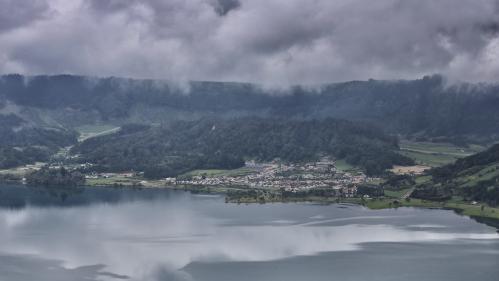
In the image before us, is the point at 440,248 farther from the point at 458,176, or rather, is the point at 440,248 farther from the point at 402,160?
the point at 402,160

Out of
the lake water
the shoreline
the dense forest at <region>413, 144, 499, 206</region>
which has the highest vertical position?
the dense forest at <region>413, 144, 499, 206</region>

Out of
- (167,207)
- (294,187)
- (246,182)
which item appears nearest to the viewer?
(167,207)

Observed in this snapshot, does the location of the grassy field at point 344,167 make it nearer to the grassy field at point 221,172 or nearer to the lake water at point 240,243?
the grassy field at point 221,172

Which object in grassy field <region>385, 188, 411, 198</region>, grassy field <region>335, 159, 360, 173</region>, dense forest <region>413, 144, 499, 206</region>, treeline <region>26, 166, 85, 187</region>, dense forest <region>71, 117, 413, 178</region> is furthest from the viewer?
dense forest <region>71, 117, 413, 178</region>

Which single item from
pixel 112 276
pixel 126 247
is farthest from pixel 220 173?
pixel 112 276

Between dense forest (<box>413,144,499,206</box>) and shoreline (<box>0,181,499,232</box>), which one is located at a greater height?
dense forest (<box>413,144,499,206</box>)

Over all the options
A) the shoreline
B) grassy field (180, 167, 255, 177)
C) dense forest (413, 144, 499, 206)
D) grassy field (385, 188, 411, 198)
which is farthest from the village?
dense forest (413, 144, 499, 206)

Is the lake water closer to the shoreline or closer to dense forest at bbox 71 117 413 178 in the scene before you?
the shoreline

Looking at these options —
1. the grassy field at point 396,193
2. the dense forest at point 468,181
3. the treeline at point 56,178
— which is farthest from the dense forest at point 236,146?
the grassy field at point 396,193

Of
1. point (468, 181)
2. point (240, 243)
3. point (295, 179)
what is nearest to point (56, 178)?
point (295, 179)
